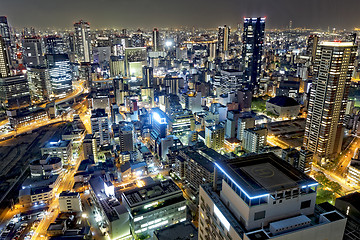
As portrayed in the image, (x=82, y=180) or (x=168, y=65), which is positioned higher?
(x=168, y=65)

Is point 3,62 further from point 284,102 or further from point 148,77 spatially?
point 284,102

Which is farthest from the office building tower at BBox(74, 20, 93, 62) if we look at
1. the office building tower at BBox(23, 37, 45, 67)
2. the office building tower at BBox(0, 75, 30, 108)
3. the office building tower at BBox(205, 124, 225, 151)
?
the office building tower at BBox(205, 124, 225, 151)

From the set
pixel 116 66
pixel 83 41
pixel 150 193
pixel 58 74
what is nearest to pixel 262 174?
pixel 150 193

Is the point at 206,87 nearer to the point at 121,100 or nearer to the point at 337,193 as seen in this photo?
the point at 121,100

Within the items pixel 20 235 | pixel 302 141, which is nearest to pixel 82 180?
pixel 20 235

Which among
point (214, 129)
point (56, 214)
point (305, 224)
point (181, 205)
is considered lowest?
point (56, 214)

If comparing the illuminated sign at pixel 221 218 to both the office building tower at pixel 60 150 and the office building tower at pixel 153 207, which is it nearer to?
the office building tower at pixel 153 207

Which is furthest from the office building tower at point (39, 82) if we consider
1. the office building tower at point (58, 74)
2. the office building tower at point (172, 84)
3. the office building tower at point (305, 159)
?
the office building tower at point (305, 159)
